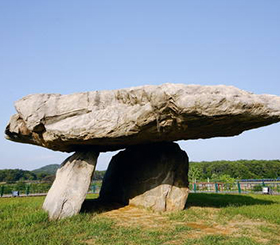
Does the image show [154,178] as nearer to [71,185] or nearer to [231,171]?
[71,185]

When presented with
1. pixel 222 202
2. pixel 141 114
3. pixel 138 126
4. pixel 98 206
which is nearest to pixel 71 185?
pixel 98 206

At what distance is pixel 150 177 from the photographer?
28.9ft

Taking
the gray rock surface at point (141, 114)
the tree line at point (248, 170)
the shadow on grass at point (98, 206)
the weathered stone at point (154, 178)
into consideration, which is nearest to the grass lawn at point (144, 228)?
the shadow on grass at point (98, 206)

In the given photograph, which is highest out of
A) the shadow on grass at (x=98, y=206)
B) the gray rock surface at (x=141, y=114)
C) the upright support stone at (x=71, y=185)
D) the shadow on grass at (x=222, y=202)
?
the gray rock surface at (x=141, y=114)

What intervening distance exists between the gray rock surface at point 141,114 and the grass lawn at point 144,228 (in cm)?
223

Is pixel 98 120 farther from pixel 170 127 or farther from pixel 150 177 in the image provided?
pixel 150 177

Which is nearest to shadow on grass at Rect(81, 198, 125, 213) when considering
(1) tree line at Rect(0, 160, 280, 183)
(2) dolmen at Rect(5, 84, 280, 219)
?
(2) dolmen at Rect(5, 84, 280, 219)

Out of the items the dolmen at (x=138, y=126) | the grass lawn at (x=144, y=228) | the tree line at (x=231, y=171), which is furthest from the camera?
the tree line at (x=231, y=171)

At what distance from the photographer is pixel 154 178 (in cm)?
874

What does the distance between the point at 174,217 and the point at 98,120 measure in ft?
11.7

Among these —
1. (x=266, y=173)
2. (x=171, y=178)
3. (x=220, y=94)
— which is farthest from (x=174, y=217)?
(x=266, y=173)

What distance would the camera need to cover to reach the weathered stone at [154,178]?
854cm

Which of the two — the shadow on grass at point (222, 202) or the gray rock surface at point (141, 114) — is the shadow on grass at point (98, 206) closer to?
the gray rock surface at point (141, 114)

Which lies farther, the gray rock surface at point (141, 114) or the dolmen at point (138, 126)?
the dolmen at point (138, 126)
